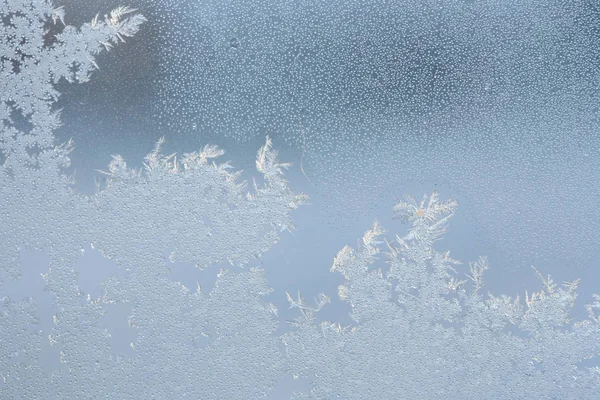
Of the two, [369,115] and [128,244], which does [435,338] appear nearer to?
[369,115]

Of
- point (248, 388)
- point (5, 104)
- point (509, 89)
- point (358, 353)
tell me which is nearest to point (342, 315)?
point (358, 353)

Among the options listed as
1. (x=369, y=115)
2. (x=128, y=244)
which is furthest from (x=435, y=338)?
(x=128, y=244)

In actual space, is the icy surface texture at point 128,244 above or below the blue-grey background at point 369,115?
below

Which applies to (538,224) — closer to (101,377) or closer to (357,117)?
(357,117)

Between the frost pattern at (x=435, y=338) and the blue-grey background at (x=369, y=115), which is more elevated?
the blue-grey background at (x=369, y=115)
